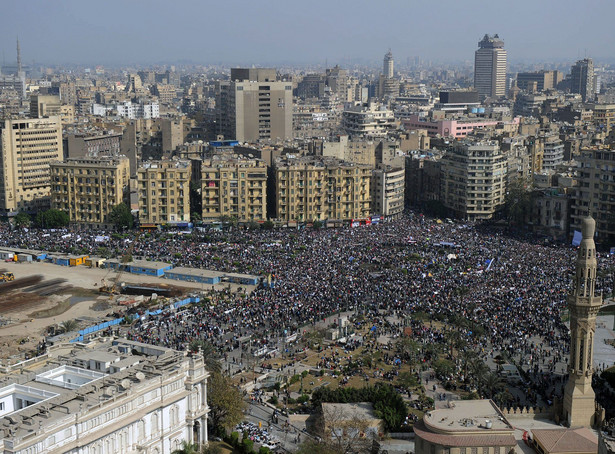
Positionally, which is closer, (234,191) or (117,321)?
(117,321)

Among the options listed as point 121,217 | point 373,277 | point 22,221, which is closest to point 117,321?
point 373,277

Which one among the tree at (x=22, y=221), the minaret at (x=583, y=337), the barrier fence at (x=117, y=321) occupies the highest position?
the minaret at (x=583, y=337)

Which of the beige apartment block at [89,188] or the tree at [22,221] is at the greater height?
the beige apartment block at [89,188]

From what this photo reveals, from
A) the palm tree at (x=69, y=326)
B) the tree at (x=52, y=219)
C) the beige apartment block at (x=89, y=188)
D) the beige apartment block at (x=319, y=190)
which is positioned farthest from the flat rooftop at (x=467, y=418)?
the tree at (x=52, y=219)

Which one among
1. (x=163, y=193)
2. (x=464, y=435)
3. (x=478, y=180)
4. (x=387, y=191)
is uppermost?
(x=478, y=180)

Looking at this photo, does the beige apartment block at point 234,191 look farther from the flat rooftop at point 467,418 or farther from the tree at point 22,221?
the flat rooftop at point 467,418

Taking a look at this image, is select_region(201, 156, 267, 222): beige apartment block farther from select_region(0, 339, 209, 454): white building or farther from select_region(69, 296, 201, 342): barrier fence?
select_region(0, 339, 209, 454): white building

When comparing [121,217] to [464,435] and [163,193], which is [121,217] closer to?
[163,193]

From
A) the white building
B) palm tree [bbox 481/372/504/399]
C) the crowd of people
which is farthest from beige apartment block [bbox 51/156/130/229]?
palm tree [bbox 481/372/504/399]
